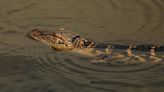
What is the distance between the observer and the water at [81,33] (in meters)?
4.55

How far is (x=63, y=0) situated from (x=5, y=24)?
4.15 feet

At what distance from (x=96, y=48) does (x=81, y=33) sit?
0.45 meters

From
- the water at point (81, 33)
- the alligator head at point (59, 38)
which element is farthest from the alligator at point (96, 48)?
the water at point (81, 33)

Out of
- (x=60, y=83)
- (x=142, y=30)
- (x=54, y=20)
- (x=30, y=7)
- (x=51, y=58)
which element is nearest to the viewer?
(x=60, y=83)

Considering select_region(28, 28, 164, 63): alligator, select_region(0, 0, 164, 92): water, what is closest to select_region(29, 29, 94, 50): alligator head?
select_region(28, 28, 164, 63): alligator

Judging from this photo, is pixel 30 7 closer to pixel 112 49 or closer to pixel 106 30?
pixel 106 30

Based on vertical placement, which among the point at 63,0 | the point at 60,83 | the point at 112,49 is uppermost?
the point at 63,0

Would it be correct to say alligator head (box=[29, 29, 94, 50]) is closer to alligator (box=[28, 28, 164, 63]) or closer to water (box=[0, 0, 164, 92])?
alligator (box=[28, 28, 164, 63])

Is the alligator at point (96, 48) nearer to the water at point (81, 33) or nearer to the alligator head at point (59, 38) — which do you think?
the alligator head at point (59, 38)

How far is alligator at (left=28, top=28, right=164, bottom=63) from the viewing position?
17.0 ft

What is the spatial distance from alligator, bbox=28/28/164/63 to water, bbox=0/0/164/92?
0.13 metres

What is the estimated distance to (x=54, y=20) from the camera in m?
6.25

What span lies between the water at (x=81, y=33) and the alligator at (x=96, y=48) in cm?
13

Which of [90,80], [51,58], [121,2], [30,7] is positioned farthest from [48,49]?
[121,2]
